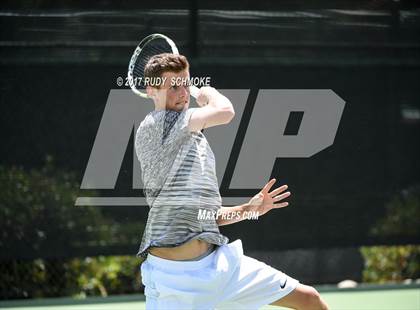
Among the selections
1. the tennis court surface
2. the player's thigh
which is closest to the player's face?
the player's thigh

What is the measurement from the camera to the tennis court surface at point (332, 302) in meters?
5.11

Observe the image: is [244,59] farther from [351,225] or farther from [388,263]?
[388,263]

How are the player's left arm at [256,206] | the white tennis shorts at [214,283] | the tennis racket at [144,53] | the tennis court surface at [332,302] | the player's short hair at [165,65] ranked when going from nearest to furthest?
the white tennis shorts at [214,283] < the player's short hair at [165,65] < the player's left arm at [256,206] < the tennis racket at [144,53] < the tennis court surface at [332,302]

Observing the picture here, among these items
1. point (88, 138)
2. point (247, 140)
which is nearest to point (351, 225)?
point (247, 140)

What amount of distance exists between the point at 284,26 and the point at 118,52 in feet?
3.34

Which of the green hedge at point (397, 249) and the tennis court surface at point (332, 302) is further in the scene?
the green hedge at point (397, 249)

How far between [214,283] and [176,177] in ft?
1.30

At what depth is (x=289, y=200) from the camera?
5285 mm

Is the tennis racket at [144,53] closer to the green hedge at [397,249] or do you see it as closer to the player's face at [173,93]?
the player's face at [173,93]

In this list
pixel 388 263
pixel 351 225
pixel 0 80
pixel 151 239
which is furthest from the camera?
pixel 388 263

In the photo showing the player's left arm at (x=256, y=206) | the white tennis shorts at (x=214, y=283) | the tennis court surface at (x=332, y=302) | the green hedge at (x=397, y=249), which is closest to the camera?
the white tennis shorts at (x=214, y=283)

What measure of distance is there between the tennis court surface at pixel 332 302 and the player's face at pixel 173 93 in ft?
7.24

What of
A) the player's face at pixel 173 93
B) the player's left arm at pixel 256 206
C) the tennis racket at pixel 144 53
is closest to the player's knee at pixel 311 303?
the player's left arm at pixel 256 206

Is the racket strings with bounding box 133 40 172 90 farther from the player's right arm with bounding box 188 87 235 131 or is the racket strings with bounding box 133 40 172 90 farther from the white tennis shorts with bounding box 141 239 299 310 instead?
the white tennis shorts with bounding box 141 239 299 310
